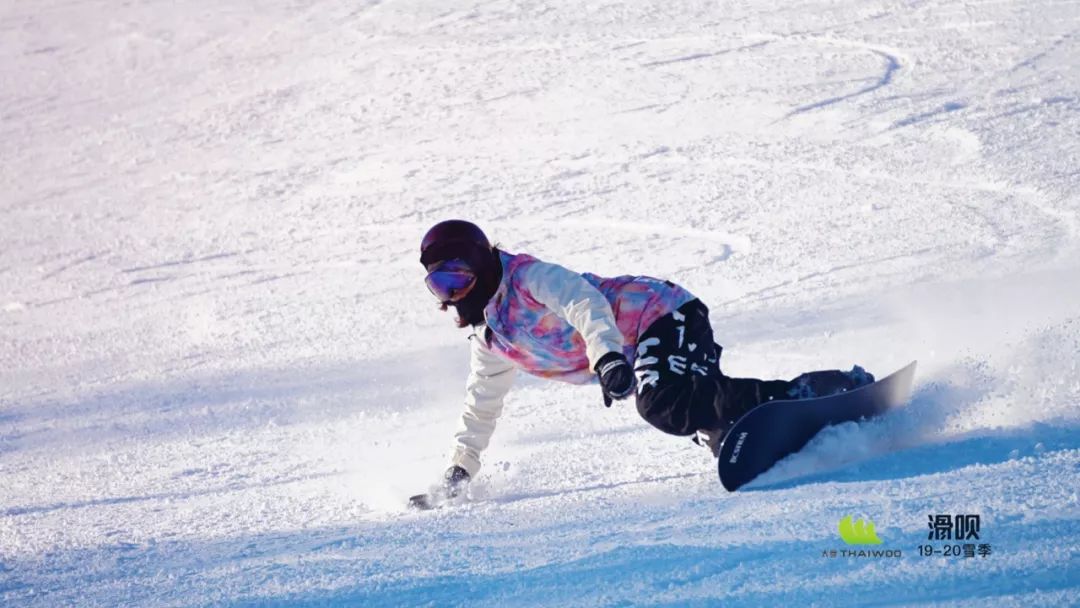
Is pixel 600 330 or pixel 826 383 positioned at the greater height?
pixel 600 330

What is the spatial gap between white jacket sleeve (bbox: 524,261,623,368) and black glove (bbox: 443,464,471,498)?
0.77 meters

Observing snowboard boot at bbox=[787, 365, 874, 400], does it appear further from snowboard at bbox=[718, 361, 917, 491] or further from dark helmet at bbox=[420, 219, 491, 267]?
dark helmet at bbox=[420, 219, 491, 267]

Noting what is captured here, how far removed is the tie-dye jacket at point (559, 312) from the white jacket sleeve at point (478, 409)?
0.34ft

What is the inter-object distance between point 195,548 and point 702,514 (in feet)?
5.54

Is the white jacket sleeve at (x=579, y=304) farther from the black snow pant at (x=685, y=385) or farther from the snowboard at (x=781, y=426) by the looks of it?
the snowboard at (x=781, y=426)

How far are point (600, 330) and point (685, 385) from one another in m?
0.36

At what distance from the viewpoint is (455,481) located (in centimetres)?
404

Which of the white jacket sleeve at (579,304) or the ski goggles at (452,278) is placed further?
the ski goggles at (452,278)

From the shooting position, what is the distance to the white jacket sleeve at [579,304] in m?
3.43

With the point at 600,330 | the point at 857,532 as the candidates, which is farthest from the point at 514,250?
the point at 857,532

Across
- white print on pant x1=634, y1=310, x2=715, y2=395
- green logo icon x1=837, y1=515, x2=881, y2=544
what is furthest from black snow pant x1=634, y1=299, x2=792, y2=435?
green logo icon x1=837, y1=515, x2=881, y2=544

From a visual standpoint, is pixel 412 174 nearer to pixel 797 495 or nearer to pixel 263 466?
pixel 263 466

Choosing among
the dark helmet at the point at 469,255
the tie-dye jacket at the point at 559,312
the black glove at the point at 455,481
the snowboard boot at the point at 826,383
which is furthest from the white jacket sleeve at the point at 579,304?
the black glove at the point at 455,481

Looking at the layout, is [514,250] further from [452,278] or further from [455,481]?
[452,278]
